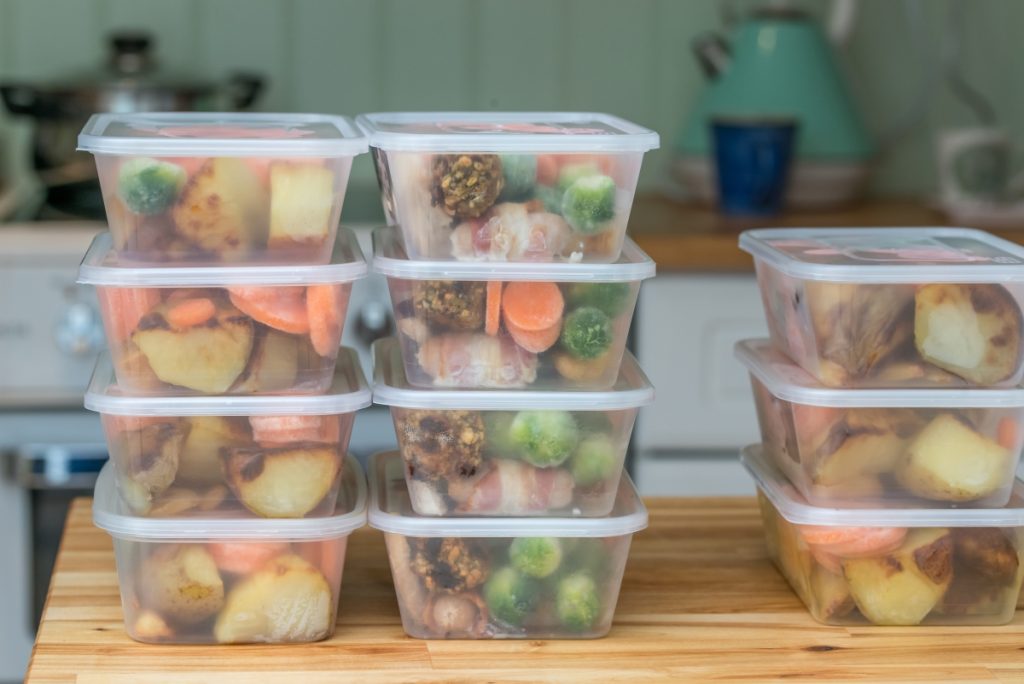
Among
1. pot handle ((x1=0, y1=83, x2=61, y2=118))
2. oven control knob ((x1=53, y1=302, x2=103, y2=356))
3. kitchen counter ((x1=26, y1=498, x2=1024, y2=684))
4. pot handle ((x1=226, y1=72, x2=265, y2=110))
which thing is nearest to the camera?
kitchen counter ((x1=26, y1=498, x2=1024, y2=684))

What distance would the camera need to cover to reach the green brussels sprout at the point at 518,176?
0.98 meters

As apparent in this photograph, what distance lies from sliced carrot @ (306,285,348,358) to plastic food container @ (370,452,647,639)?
12 centimetres

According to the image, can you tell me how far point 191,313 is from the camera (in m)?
0.97

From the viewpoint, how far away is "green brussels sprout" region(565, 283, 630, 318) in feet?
3.29

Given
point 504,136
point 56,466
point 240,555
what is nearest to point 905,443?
point 504,136

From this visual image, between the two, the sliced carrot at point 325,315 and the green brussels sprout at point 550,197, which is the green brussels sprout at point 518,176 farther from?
the sliced carrot at point 325,315

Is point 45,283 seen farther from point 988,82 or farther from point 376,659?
point 988,82

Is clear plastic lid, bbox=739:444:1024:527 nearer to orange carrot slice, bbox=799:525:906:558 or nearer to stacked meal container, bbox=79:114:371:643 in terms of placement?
orange carrot slice, bbox=799:525:906:558

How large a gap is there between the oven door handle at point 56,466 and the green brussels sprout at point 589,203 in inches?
44.9

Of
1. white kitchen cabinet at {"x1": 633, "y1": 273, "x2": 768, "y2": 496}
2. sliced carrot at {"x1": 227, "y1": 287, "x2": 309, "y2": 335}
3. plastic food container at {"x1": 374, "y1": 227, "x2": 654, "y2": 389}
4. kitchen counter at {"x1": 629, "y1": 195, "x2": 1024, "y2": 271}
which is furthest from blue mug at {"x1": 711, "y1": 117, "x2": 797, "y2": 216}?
sliced carrot at {"x1": 227, "y1": 287, "x2": 309, "y2": 335}

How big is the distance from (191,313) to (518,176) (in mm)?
239

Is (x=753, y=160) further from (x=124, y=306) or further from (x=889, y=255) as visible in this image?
(x=124, y=306)

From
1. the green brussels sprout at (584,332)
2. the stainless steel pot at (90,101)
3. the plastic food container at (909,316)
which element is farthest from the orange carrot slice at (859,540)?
the stainless steel pot at (90,101)

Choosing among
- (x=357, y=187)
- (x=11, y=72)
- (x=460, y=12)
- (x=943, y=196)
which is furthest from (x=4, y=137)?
(x=943, y=196)
